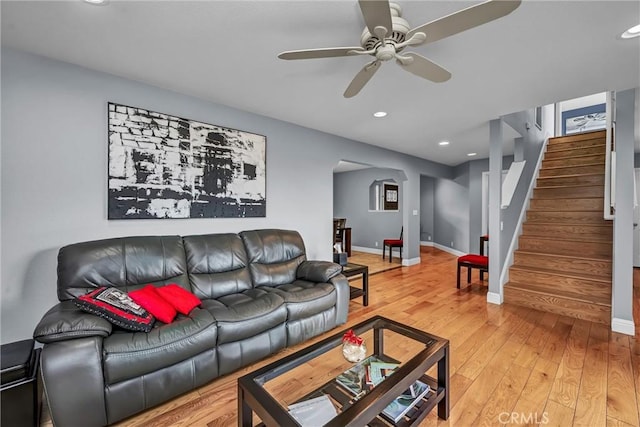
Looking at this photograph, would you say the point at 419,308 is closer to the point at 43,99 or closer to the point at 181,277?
the point at 181,277

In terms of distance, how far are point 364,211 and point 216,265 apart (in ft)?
19.2

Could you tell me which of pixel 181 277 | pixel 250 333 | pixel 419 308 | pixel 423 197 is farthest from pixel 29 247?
pixel 423 197

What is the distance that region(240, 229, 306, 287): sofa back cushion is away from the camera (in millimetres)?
2818

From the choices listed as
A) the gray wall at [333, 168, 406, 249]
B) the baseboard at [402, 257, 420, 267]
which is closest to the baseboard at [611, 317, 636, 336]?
the baseboard at [402, 257, 420, 267]

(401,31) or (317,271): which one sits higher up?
(401,31)

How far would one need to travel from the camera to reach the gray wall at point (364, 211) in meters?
7.43

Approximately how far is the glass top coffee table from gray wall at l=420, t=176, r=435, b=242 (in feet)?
23.2

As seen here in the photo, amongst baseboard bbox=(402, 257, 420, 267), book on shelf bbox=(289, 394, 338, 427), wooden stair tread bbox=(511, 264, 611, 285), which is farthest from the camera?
baseboard bbox=(402, 257, 420, 267)

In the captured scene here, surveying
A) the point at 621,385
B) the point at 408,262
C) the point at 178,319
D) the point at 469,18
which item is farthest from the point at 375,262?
the point at 469,18

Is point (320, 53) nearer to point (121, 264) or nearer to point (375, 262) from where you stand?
point (121, 264)

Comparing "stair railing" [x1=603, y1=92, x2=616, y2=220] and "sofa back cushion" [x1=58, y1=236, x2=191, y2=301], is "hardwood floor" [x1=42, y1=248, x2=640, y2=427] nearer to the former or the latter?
"sofa back cushion" [x1=58, y1=236, x2=191, y2=301]

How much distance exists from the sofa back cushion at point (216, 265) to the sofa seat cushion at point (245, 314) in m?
0.13

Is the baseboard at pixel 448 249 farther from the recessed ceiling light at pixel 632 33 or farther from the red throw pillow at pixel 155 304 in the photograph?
the red throw pillow at pixel 155 304

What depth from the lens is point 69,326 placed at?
1.48m
